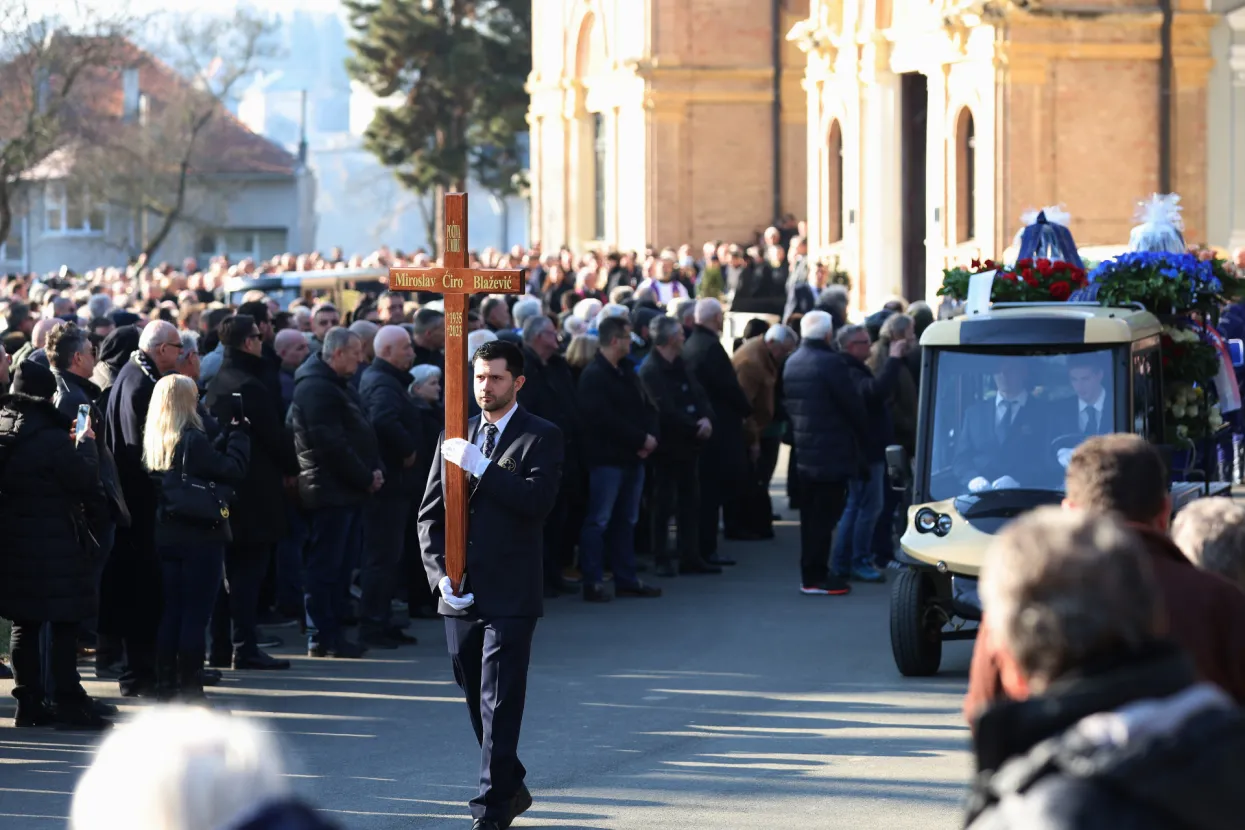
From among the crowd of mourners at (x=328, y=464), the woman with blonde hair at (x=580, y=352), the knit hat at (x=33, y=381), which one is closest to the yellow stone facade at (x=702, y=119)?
the crowd of mourners at (x=328, y=464)

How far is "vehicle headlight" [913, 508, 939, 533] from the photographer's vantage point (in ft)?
37.0

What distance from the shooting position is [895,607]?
1145cm

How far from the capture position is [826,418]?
14695 mm

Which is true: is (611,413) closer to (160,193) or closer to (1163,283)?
(1163,283)

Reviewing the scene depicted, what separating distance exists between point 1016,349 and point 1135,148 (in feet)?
57.3

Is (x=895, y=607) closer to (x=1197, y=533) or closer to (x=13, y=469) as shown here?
(x=13, y=469)

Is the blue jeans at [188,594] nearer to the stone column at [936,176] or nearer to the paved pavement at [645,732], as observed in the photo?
the paved pavement at [645,732]

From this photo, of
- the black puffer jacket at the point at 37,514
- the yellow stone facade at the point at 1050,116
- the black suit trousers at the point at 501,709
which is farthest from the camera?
the yellow stone facade at the point at 1050,116

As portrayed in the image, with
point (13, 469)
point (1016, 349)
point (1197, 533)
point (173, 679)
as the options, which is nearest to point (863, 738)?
point (1016, 349)

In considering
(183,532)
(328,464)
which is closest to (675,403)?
(328,464)

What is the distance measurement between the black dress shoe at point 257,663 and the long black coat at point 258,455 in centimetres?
69

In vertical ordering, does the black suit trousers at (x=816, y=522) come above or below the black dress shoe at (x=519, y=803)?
above

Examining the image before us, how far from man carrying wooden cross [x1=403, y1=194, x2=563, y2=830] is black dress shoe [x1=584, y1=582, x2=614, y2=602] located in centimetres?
631

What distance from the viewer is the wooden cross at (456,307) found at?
26.8 ft
